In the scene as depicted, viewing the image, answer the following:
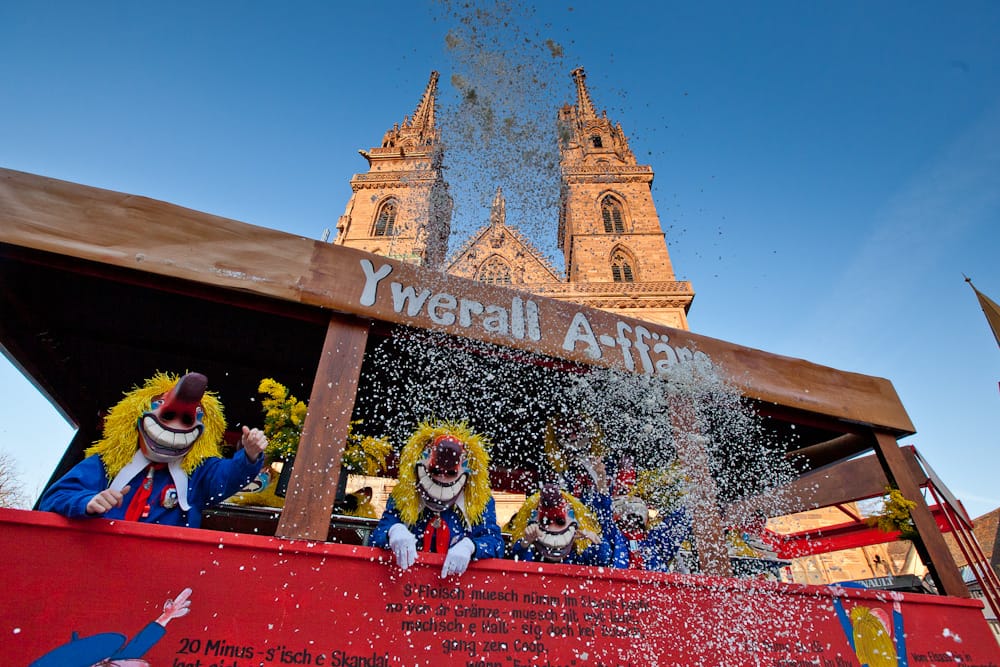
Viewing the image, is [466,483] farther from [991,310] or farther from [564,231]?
[564,231]

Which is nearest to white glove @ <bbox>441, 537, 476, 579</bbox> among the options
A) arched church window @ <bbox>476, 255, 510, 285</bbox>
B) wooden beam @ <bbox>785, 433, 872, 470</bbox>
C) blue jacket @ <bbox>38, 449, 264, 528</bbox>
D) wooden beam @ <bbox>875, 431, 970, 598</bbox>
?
blue jacket @ <bbox>38, 449, 264, 528</bbox>

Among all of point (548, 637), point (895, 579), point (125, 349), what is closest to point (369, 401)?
point (125, 349)

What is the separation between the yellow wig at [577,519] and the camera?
152 inches

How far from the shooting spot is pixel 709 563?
3582 millimetres

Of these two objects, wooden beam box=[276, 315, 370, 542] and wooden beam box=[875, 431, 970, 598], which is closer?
wooden beam box=[276, 315, 370, 542]

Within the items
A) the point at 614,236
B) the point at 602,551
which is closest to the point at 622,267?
the point at 614,236

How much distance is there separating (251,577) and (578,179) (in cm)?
3443

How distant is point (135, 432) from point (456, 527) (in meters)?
2.12

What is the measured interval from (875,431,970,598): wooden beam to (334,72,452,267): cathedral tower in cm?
2260

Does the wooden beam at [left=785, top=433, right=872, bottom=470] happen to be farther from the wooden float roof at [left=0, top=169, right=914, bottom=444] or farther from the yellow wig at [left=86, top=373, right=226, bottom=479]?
the yellow wig at [left=86, top=373, right=226, bottom=479]

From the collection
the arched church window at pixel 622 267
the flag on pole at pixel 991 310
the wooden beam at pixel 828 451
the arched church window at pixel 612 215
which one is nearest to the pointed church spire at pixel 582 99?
the arched church window at pixel 612 215

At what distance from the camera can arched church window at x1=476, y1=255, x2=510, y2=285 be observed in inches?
1162

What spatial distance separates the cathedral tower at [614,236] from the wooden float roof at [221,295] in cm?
1959

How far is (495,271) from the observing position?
30609mm
